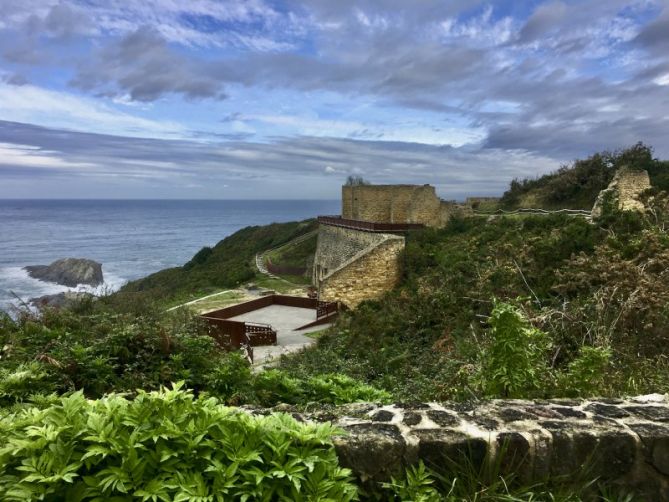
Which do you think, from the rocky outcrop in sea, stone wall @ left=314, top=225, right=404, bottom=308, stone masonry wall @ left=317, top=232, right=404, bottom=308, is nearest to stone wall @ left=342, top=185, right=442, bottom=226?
stone wall @ left=314, top=225, right=404, bottom=308

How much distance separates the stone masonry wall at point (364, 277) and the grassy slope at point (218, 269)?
798 cm

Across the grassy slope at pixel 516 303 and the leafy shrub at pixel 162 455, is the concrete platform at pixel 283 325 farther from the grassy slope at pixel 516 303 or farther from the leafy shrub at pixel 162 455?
the leafy shrub at pixel 162 455

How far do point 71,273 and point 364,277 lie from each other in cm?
4221

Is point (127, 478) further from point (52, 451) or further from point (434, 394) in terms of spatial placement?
point (434, 394)

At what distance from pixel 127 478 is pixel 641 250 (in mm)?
10272

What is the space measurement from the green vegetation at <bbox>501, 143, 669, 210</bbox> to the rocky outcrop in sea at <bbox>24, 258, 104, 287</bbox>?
42967mm

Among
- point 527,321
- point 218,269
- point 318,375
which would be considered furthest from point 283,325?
point 218,269

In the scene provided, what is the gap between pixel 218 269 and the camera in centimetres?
3331

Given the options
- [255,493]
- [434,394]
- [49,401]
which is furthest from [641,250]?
[49,401]

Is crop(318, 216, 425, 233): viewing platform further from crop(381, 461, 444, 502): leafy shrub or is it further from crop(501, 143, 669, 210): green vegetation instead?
crop(381, 461, 444, 502): leafy shrub

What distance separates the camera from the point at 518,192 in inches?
971

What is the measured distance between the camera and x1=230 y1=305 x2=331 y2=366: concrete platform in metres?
11.9

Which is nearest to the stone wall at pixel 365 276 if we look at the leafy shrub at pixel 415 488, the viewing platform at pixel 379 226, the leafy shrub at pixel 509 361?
the viewing platform at pixel 379 226

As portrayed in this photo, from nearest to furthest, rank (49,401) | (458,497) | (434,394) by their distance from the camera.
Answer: (458,497)
(49,401)
(434,394)
